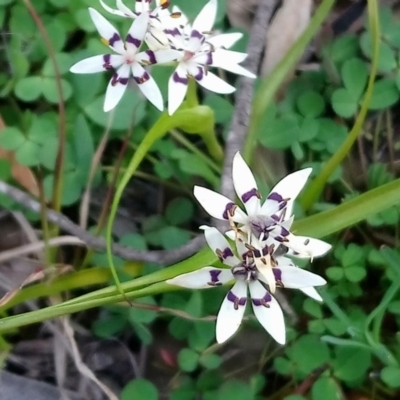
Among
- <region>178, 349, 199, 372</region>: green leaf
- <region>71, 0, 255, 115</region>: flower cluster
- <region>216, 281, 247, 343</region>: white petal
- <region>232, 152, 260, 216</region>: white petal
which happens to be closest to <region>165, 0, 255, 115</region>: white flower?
<region>71, 0, 255, 115</region>: flower cluster

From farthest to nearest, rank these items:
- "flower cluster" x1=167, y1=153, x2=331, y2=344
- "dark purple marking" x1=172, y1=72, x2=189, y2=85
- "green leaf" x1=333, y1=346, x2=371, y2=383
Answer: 1. "green leaf" x1=333, y1=346, x2=371, y2=383
2. "dark purple marking" x1=172, y1=72, x2=189, y2=85
3. "flower cluster" x1=167, y1=153, x2=331, y2=344

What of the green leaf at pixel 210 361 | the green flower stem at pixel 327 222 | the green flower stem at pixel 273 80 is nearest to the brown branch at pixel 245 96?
the green flower stem at pixel 273 80

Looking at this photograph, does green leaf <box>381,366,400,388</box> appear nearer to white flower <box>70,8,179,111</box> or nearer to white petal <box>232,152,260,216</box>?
white petal <box>232,152,260,216</box>

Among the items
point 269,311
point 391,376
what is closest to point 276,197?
point 269,311

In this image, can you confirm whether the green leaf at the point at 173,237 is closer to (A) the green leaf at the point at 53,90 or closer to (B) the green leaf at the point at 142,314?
(B) the green leaf at the point at 142,314

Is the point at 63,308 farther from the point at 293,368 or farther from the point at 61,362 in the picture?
the point at 293,368

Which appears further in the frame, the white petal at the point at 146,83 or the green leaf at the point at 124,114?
the green leaf at the point at 124,114

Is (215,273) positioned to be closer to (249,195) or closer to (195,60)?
(249,195)
